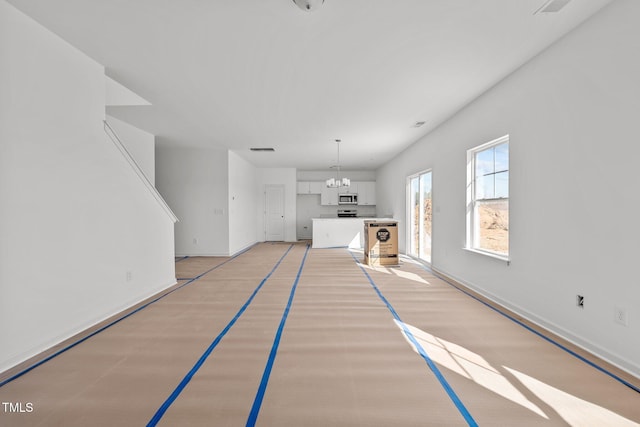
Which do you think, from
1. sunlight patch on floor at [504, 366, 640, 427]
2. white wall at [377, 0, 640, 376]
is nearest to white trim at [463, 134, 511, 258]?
white wall at [377, 0, 640, 376]

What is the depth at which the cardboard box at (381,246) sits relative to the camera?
590cm

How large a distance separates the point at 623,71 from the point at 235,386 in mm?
3481

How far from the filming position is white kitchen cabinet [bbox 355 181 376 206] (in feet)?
35.4

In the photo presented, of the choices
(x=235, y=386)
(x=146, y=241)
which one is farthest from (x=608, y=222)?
(x=146, y=241)

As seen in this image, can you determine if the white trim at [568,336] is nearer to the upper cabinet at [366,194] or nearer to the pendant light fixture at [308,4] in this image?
the pendant light fixture at [308,4]

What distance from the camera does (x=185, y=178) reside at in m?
7.07

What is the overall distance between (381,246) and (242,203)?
447 cm

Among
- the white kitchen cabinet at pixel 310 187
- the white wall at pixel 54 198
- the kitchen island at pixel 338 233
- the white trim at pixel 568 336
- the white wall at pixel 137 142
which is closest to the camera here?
the white trim at pixel 568 336

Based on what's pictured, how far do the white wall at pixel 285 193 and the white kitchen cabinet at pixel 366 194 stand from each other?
2544 millimetres

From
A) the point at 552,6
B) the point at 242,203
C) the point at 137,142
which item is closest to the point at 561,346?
the point at 552,6

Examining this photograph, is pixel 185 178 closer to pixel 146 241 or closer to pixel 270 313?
pixel 146 241

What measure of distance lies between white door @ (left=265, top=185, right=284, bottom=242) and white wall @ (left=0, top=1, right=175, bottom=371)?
22.5ft

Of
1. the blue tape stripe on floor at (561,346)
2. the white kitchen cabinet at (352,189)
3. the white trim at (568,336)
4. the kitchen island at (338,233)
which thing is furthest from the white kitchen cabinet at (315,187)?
the white trim at (568,336)

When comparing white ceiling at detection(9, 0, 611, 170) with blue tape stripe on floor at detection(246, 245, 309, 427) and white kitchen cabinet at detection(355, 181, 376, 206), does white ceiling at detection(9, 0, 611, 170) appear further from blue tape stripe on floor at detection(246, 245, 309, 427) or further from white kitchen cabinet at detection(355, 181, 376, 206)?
white kitchen cabinet at detection(355, 181, 376, 206)
